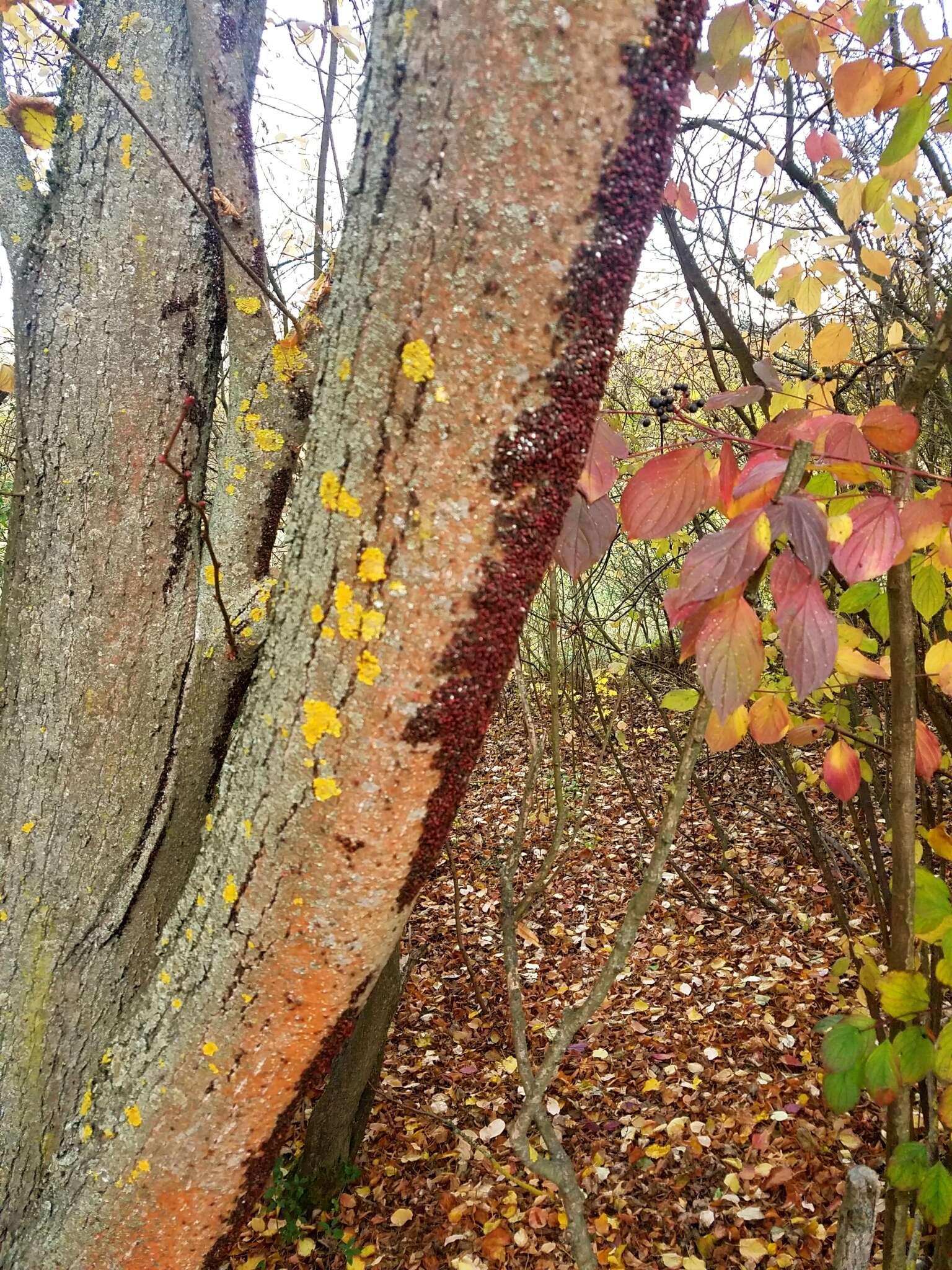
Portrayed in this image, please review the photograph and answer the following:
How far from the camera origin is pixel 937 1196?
4.09 ft

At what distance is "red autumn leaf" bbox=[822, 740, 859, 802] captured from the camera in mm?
1413

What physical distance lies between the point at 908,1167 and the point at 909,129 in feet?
5.35

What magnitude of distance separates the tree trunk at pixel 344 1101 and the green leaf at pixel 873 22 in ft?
9.19

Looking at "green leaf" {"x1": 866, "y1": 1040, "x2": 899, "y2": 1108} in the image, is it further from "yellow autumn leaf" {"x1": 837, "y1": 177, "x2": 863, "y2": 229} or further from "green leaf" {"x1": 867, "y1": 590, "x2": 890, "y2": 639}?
"yellow autumn leaf" {"x1": 837, "y1": 177, "x2": 863, "y2": 229}

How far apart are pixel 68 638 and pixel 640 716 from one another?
19.9 ft

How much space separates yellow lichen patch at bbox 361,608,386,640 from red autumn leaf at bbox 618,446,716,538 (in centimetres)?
39

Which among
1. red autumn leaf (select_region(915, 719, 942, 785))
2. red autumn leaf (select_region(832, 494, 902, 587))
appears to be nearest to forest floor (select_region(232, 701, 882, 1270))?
red autumn leaf (select_region(915, 719, 942, 785))

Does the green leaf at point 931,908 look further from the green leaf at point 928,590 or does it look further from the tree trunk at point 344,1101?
the tree trunk at point 344,1101

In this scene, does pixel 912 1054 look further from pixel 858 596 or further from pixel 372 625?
pixel 372 625

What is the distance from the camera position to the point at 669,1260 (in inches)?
94.3

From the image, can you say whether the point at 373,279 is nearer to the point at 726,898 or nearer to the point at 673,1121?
the point at 673,1121

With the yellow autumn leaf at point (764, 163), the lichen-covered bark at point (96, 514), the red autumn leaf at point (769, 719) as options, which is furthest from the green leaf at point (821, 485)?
the yellow autumn leaf at point (764, 163)

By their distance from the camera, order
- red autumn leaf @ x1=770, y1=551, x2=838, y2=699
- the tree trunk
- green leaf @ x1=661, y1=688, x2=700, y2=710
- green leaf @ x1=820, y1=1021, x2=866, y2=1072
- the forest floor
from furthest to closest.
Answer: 1. the tree trunk
2. the forest floor
3. green leaf @ x1=661, y1=688, x2=700, y2=710
4. green leaf @ x1=820, y1=1021, x2=866, y2=1072
5. red autumn leaf @ x1=770, y1=551, x2=838, y2=699

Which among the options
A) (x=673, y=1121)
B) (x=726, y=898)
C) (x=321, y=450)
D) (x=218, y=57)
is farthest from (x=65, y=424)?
(x=726, y=898)
